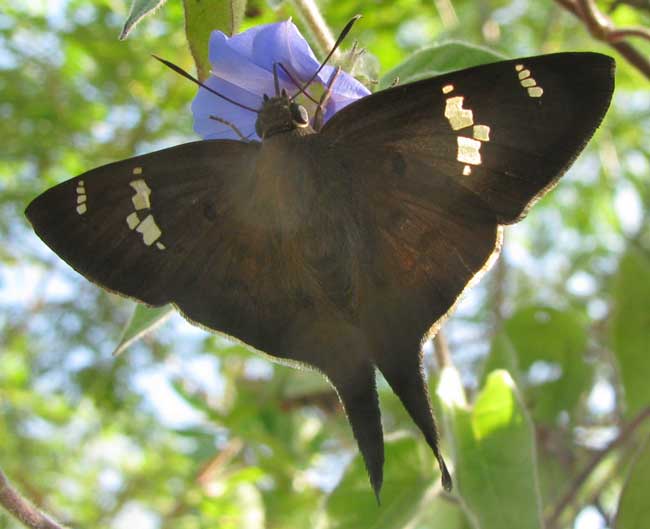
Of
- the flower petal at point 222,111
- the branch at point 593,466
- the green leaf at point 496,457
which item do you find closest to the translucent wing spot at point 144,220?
the flower petal at point 222,111

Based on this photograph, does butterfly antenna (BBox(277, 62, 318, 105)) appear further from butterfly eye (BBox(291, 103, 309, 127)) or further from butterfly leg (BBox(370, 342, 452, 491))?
butterfly leg (BBox(370, 342, 452, 491))

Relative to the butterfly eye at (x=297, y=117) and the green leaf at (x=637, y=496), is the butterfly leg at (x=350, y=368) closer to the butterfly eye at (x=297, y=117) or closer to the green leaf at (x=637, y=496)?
the butterfly eye at (x=297, y=117)

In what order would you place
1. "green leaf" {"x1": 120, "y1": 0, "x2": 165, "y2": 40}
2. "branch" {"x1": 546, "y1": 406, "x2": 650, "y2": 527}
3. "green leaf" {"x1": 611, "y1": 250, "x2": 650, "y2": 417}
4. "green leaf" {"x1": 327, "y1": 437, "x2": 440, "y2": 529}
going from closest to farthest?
1. "green leaf" {"x1": 120, "y1": 0, "x2": 165, "y2": 40}
2. "green leaf" {"x1": 327, "y1": 437, "x2": 440, "y2": 529}
3. "branch" {"x1": 546, "y1": 406, "x2": 650, "y2": 527}
4. "green leaf" {"x1": 611, "y1": 250, "x2": 650, "y2": 417}

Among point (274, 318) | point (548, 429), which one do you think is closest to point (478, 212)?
point (274, 318)

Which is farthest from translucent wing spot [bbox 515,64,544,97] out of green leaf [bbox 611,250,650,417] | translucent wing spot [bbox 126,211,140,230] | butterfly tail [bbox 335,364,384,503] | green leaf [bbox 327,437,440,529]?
green leaf [bbox 611,250,650,417]

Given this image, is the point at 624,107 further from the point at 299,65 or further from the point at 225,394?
the point at 299,65

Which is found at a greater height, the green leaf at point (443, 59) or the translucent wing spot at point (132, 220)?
the translucent wing spot at point (132, 220)
